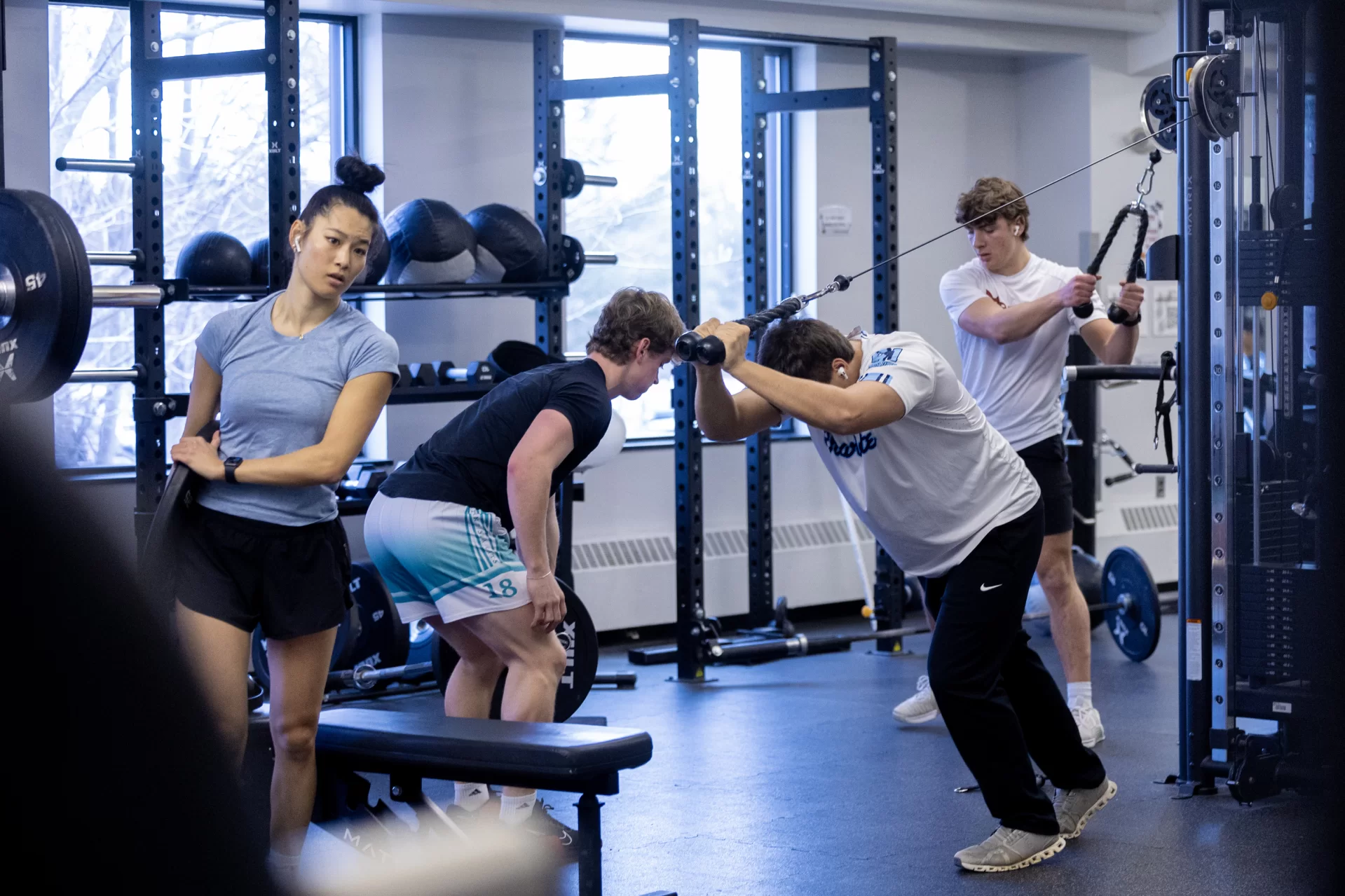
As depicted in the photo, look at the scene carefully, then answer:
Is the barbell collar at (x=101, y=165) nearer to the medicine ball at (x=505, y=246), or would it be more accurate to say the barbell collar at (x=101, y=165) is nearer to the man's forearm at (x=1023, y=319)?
the medicine ball at (x=505, y=246)

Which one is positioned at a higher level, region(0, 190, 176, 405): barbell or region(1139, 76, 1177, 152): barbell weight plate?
region(1139, 76, 1177, 152): barbell weight plate

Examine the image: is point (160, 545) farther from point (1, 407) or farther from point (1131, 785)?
point (1131, 785)

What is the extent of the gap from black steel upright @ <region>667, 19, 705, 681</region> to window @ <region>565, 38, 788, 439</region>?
82 centimetres

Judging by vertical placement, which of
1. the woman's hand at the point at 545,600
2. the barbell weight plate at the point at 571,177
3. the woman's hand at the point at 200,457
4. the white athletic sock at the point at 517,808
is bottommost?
the white athletic sock at the point at 517,808

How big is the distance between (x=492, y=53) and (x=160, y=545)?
349 centimetres

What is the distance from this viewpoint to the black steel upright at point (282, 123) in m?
3.72

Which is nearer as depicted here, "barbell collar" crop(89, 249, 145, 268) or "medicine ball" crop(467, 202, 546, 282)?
"barbell collar" crop(89, 249, 145, 268)

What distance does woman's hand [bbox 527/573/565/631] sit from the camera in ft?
8.64

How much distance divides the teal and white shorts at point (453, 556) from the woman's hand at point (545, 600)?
0.02 m

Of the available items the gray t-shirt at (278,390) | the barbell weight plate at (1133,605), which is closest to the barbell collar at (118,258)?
the gray t-shirt at (278,390)

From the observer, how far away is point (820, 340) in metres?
2.57

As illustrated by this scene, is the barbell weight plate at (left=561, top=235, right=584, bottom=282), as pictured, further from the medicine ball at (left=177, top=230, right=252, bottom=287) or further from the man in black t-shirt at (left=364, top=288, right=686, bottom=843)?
the man in black t-shirt at (left=364, top=288, right=686, bottom=843)

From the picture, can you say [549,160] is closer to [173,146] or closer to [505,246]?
[505,246]

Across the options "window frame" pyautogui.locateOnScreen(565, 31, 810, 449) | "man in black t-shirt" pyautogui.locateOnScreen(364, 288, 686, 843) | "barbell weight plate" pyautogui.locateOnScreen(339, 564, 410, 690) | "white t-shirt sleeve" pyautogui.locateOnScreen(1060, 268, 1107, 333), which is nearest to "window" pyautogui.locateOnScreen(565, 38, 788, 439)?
"window frame" pyautogui.locateOnScreen(565, 31, 810, 449)
